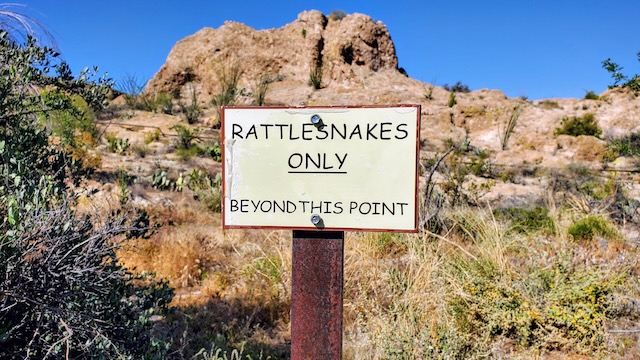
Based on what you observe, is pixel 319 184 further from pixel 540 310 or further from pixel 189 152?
pixel 189 152

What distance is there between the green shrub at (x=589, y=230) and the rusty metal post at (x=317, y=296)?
181 inches

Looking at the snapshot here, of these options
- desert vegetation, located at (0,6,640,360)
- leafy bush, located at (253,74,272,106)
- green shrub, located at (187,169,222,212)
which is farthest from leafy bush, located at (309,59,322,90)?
desert vegetation, located at (0,6,640,360)

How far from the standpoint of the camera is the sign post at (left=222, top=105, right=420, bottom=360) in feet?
6.57

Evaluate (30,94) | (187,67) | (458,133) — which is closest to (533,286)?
(30,94)

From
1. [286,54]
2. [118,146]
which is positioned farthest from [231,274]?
[286,54]

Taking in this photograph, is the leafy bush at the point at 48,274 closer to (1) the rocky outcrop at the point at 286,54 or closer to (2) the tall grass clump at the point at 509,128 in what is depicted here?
(2) the tall grass clump at the point at 509,128

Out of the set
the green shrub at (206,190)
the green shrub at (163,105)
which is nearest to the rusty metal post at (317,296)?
the green shrub at (206,190)

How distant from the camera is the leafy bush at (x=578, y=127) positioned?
18.6 m

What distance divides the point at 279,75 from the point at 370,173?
2242 centimetres

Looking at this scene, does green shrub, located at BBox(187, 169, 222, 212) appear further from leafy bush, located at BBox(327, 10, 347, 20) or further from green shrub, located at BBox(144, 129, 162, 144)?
leafy bush, located at BBox(327, 10, 347, 20)

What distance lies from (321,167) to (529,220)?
5.21m

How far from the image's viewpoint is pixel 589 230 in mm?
5852

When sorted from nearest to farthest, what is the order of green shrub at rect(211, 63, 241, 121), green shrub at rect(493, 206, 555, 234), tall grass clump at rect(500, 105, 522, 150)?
green shrub at rect(493, 206, 555, 234), tall grass clump at rect(500, 105, 522, 150), green shrub at rect(211, 63, 241, 121)

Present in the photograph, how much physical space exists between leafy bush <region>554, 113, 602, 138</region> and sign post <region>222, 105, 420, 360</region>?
1856cm
